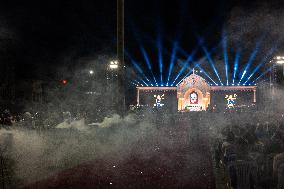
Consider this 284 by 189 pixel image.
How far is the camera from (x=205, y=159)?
28.0 ft

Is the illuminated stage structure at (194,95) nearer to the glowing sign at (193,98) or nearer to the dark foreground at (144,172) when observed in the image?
the glowing sign at (193,98)

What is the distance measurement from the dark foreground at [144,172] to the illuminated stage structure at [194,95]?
784 inches

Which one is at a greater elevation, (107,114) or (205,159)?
(107,114)

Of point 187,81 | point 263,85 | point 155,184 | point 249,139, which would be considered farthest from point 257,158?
point 263,85

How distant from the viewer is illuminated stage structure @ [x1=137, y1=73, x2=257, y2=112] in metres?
29.3

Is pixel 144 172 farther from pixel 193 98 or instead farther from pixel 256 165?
pixel 193 98

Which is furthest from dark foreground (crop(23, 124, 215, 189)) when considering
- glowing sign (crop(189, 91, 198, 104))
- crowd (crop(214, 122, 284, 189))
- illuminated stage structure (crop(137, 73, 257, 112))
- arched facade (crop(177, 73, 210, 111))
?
glowing sign (crop(189, 91, 198, 104))

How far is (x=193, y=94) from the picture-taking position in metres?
30.6

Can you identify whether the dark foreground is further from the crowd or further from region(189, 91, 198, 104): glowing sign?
region(189, 91, 198, 104): glowing sign

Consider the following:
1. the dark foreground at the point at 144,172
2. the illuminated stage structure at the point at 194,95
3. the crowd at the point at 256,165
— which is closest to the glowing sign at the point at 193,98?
the illuminated stage structure at the point at 194,95

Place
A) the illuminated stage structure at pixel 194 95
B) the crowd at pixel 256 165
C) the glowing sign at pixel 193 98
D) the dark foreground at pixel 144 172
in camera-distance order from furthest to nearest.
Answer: the glowing sign at pixel 193 98 < the illuminated stage structure at pixel 194 95 < the dark foreground at pixel 144 172 < the crowd at pixel 256 165

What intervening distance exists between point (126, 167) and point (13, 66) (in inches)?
799

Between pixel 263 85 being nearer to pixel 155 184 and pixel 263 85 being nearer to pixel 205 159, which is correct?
pixel 205 159

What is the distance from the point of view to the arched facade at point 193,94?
29.9m
